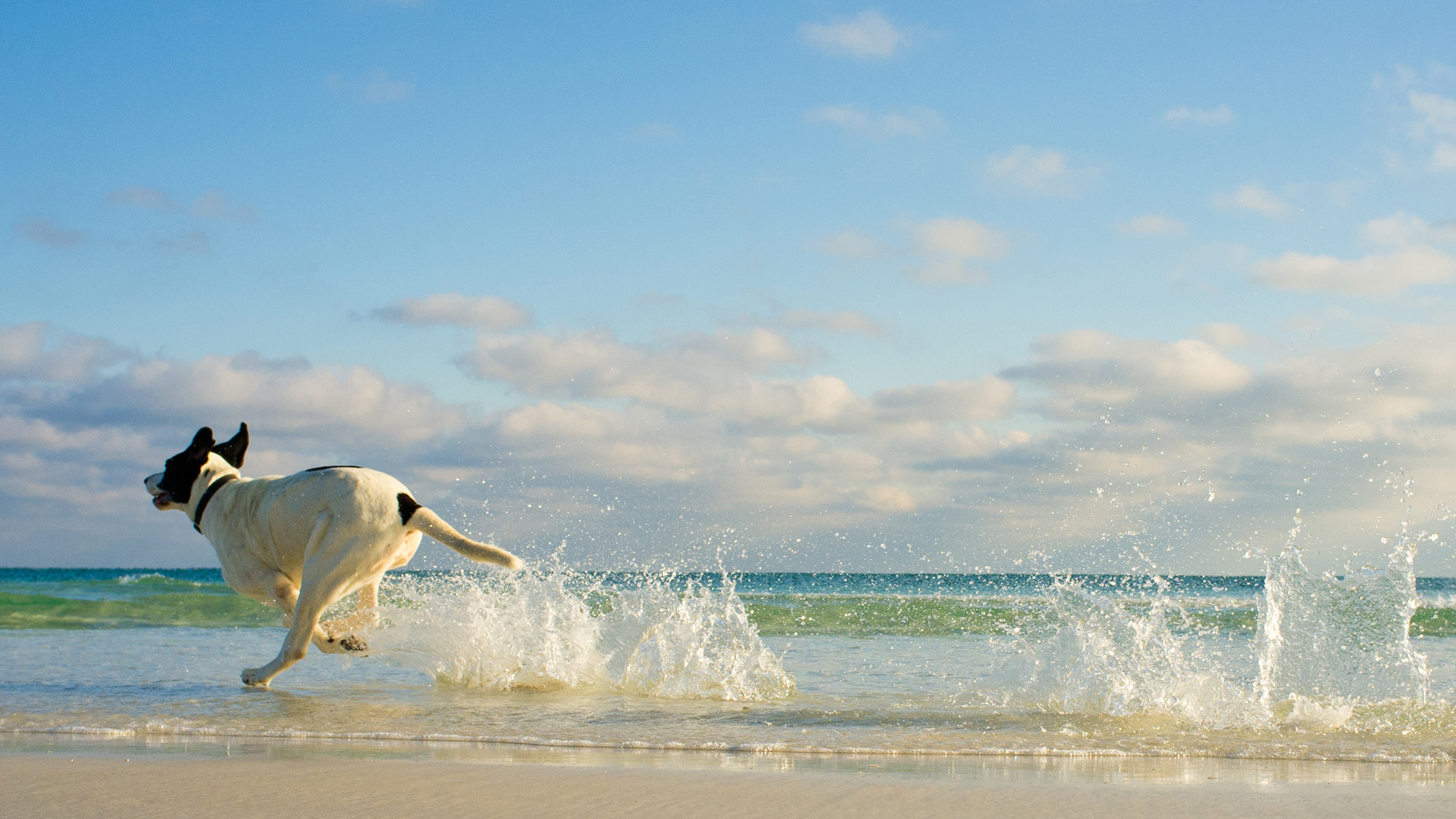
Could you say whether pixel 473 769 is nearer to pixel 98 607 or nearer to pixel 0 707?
pixel 0 707

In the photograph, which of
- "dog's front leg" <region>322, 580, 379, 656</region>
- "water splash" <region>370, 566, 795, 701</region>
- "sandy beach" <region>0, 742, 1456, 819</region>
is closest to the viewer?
"sandy beach" <region>0, 742, 1456, 819</region>

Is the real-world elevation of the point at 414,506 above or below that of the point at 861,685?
→ above

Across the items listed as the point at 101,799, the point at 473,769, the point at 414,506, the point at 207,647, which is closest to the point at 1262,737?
the point at 473,769

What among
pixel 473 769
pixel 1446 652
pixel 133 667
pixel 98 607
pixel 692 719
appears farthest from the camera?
pixel 98 607

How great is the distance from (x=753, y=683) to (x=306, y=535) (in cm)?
280

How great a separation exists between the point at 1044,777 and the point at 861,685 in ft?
10.0

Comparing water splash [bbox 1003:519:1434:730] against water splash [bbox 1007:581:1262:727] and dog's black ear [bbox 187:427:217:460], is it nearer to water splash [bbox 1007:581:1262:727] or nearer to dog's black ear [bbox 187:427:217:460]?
water splash [bbox 1007:581:1262:727]

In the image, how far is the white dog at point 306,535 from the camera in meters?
6.03

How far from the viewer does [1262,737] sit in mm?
5180

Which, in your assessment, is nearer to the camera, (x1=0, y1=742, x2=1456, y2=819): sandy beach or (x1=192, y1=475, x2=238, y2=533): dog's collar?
(x1=0, y1=742, x2=1456, y2=819): sandy beach

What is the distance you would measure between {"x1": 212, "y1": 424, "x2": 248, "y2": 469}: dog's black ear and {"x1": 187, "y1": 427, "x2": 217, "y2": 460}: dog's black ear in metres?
0.13

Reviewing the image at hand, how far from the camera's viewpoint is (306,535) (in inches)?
242

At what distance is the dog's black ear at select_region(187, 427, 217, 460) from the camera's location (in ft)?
21.4

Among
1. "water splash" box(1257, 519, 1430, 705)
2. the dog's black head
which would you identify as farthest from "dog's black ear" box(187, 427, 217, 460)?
"water splash" box(1257, 519, 1430, 705)
